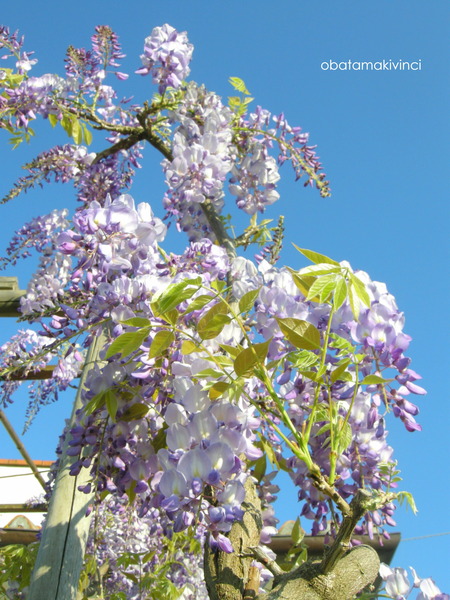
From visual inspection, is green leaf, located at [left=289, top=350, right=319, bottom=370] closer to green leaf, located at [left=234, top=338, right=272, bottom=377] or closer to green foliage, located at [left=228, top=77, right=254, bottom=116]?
green leaf, located at [left=234, top=338, right=272, bottom=377]

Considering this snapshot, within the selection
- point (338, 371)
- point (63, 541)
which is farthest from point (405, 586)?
point (63, 541)

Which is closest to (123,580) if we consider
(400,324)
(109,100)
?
(109,100)

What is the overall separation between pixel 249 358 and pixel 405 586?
3.36ft

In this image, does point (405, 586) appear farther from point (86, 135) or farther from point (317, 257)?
point (86, 135)

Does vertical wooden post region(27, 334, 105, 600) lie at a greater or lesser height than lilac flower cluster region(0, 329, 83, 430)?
lesser

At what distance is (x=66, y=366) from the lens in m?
2.86

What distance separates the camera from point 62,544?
1.96 m

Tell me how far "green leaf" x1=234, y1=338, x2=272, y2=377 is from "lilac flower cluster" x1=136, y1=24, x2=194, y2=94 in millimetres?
1521

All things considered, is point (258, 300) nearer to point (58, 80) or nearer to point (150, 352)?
point (150, 352)

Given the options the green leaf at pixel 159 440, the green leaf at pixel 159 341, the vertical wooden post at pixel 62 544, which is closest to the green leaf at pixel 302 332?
the green leaf at pixel 159 341

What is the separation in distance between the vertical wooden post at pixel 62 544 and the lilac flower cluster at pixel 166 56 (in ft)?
3.79

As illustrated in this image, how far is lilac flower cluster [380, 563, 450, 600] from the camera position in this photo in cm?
153

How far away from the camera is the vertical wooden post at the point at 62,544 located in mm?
1886

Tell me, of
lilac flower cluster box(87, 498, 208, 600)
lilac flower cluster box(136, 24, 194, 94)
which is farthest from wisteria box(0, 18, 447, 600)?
lilac flower cluster box(87, 498, 208, 600)
